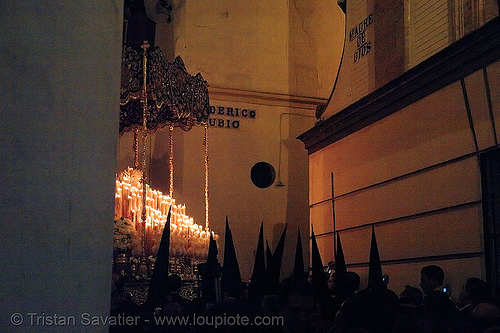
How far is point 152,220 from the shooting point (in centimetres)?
881

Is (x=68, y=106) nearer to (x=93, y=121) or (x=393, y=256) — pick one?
(x=93, y=121)

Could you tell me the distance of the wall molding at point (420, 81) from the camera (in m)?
6.52

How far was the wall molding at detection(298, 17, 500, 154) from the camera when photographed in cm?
652

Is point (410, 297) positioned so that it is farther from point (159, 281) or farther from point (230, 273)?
point (159, 281)

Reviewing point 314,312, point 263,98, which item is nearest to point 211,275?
point 314,312

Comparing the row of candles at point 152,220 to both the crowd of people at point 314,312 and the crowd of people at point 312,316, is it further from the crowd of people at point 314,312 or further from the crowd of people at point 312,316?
the crowd of people at point 312,316

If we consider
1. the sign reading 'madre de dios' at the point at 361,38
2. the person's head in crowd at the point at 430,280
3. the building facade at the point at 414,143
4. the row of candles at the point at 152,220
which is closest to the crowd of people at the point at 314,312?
the person's head in crowd at the point at 430,280

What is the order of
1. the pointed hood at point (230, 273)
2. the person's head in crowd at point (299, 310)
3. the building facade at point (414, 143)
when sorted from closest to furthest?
the person's head in crowd at point (299, 310), the pointed hood at point (230, 273), the building facade at point (414, 143)

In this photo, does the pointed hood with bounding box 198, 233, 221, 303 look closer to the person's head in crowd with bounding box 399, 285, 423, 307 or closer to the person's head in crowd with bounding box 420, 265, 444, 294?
the person's head in crowd with bounding box 399, 285, 423, 307

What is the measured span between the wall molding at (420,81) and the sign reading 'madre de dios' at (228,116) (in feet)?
8.81

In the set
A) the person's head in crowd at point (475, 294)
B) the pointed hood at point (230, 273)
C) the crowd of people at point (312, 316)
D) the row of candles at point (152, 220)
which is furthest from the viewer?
the row of candles at point (152, 220)

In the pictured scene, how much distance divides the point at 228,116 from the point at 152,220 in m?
4.85

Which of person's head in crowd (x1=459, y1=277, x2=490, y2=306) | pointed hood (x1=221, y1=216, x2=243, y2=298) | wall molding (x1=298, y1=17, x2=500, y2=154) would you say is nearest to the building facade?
wall molding (x1=298, y1=17, x2=500, y2=154)

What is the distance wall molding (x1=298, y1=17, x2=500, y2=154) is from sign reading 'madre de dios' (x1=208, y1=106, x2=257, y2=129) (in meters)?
2.69
